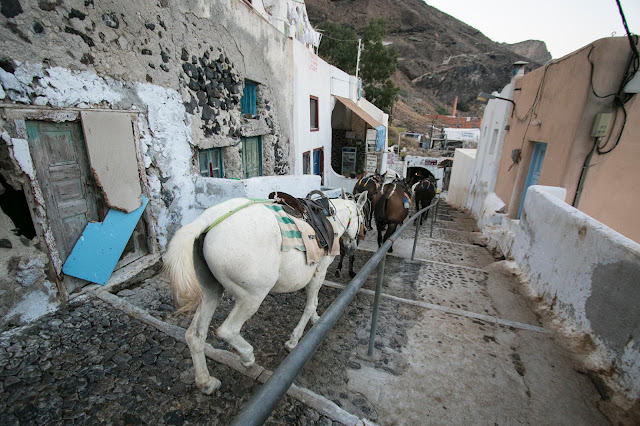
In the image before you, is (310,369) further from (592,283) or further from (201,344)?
(592,283)

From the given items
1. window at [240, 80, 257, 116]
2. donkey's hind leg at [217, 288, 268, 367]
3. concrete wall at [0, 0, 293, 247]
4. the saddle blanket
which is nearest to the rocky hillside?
window at [240, 80, 257, 116]

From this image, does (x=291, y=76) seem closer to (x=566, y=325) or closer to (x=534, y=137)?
(x=534, y=137)

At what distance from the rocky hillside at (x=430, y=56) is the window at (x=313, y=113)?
38620 millimetres

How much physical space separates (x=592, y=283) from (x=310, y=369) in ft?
10.3

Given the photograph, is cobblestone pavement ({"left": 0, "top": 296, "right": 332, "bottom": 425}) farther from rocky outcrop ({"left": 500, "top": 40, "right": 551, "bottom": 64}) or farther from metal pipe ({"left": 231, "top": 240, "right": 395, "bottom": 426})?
rocky outcrop ({"left": 500, "top": 40, "right": 551, "bottom": 64})

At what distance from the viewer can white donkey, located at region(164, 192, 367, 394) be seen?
6.73ft

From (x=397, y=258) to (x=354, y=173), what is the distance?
1090cm

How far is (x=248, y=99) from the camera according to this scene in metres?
6.87

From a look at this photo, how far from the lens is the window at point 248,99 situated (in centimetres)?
672

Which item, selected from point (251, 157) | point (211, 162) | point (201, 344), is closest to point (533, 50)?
point (251, 157)

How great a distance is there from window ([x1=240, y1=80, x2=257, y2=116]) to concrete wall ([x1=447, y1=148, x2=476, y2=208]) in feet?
35.0

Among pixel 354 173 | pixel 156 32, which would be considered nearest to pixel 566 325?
pixel 156 32

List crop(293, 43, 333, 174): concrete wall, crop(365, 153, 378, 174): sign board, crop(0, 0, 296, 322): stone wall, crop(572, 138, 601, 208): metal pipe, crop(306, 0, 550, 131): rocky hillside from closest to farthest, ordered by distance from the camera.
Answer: crop(0, 0, 296, 322): stone wall, crop(572, 138, 601, 208): metal pipe, crop(293, 43, 333, 174): concrete wall, crop(365, 153, 378, 174): sign board, crop(306, 0, 550, 131): rocky hillside

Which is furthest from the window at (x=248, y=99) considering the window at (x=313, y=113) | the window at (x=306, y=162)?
the window at (x=313, y=113)
